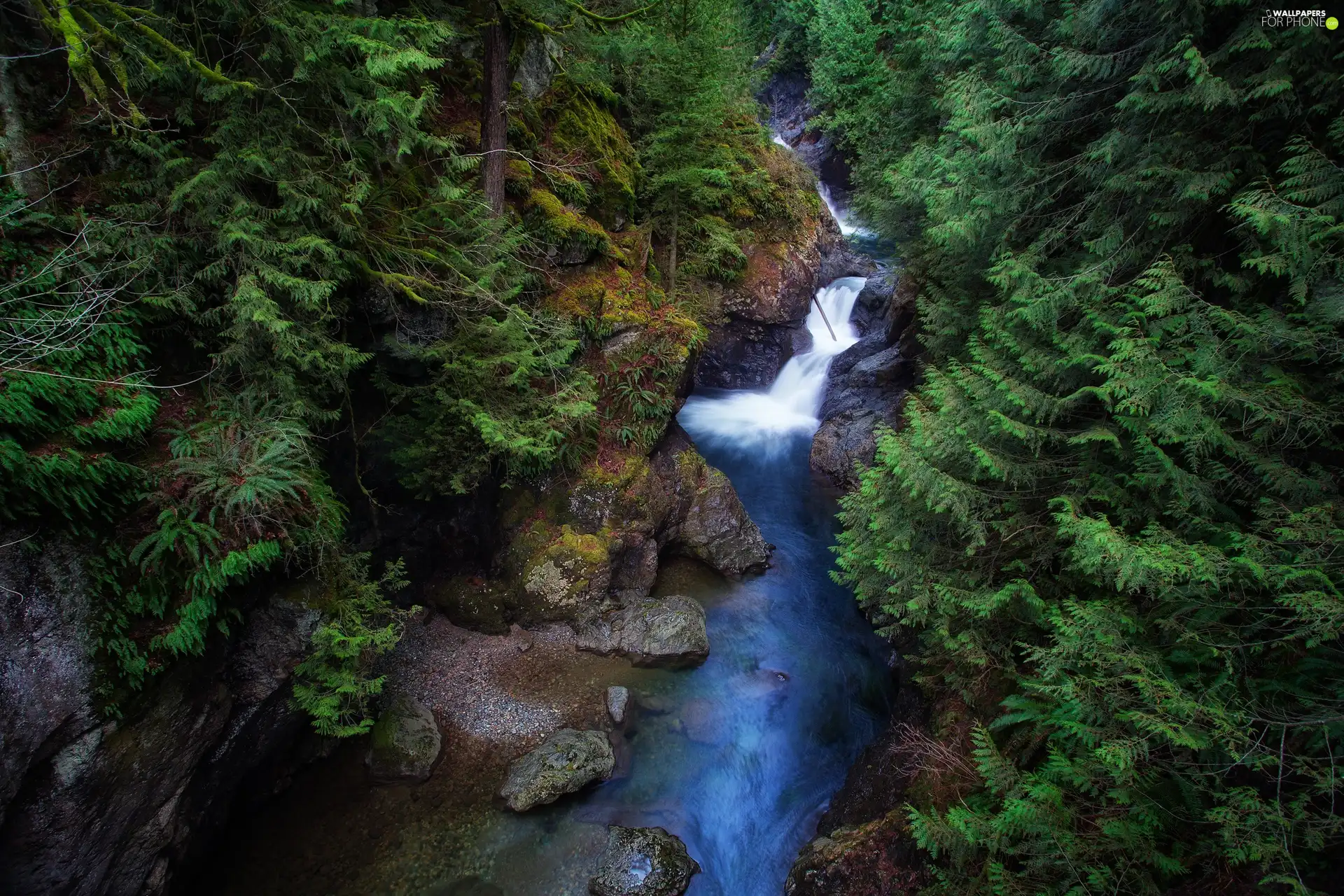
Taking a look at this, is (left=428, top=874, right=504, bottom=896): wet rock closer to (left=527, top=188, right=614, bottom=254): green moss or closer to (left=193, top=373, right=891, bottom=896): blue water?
(left=193, top=373, right=891, bottom=896): blue water

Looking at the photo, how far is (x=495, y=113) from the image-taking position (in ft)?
32.7

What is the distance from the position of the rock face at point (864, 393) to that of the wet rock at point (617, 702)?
7.78m

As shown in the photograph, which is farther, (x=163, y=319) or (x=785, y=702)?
(x=785, y=702)

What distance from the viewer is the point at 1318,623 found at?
3.71 meters

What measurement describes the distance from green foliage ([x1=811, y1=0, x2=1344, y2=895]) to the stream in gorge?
3073mm

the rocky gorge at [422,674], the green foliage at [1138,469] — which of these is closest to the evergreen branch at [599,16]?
the green foliage at [1138,469]

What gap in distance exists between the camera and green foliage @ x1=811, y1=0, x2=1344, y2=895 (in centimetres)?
420

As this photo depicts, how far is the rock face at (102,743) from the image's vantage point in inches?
185

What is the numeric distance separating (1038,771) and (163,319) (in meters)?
11.3

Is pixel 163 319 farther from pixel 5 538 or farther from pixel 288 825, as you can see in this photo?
pixel 288 825

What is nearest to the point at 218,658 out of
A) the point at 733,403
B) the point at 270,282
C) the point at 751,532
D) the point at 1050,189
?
the point at 270,282

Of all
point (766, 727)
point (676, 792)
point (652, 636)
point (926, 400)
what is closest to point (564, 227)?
point (926, 400)

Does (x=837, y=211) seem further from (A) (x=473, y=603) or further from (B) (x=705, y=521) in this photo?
(A) (x=473, y=603)

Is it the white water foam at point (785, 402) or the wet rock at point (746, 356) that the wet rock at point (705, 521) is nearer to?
the white water foam at point (785, 402)
